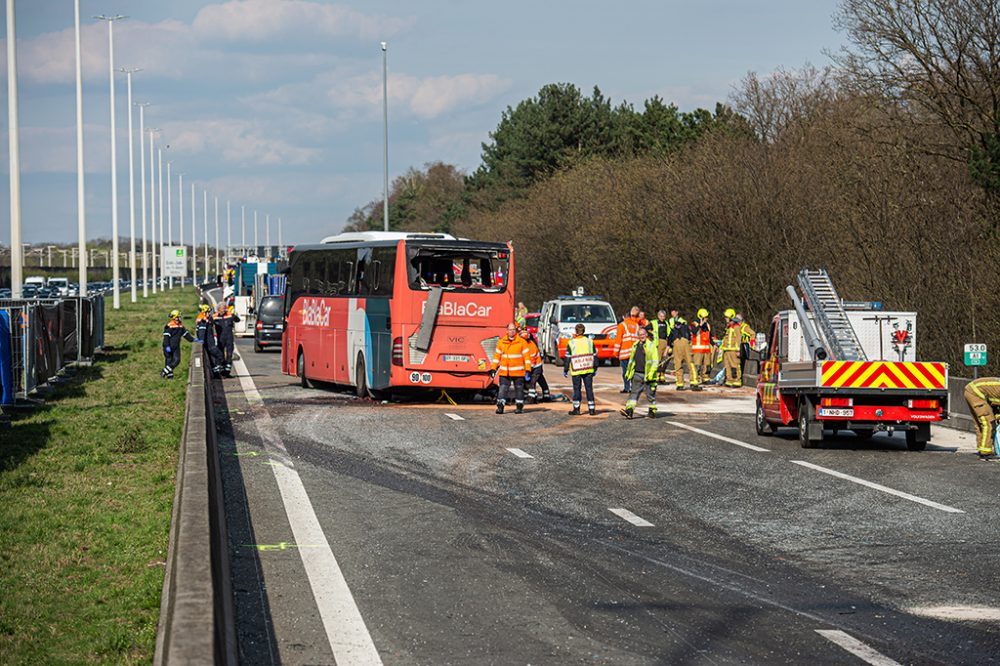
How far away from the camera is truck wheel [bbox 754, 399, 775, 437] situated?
73.2 feet

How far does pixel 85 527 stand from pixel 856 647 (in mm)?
6535

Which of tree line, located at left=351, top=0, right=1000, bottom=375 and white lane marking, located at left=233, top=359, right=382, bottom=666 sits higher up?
tree line, located at left=351, top=0, right=1000, bottom=375

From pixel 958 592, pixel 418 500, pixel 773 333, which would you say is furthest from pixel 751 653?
pixel 773 333

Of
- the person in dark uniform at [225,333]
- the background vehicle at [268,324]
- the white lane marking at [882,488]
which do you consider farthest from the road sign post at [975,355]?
the background vehicle at [268,324]

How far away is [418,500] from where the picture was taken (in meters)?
14.5

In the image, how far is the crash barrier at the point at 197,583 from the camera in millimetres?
6520

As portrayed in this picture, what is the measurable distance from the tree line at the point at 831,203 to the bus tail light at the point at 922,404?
1049 cm

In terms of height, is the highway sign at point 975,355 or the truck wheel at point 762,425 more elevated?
the highway sign at point 975,355

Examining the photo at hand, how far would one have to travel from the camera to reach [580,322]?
→ 141 feet

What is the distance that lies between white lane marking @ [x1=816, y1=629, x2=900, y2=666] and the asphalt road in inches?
1.2

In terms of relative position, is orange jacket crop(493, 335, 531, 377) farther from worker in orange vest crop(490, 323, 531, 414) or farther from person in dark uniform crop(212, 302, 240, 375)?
person in dark uniform crop(212, 302, 240, 375)

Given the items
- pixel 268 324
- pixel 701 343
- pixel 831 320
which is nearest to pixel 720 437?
pixel 831 320

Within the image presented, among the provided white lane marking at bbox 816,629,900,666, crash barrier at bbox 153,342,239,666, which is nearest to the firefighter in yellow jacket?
crash barrier at bbox 153,342,239,666

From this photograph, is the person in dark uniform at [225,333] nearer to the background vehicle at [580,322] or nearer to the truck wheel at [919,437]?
the background vehicle at [580,322]
